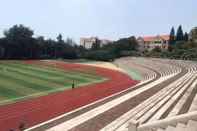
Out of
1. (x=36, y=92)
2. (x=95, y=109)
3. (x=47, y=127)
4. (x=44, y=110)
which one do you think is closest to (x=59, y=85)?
(x=36, y=92)

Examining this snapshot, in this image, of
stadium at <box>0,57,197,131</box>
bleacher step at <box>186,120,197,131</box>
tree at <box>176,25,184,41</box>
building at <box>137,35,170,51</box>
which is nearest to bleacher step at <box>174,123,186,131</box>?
stadium at <box>0,57,197,131</box>

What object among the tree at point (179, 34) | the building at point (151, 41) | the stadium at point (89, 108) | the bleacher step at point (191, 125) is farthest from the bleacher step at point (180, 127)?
the building at point (151, 41)

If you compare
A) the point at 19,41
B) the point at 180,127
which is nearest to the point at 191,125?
the point at 180,127

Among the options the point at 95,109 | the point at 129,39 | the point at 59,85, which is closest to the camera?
the point at 95,109

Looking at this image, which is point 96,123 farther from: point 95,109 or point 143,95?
point 143,95

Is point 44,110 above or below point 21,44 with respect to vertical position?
below

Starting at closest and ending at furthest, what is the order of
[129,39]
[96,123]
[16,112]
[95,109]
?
[96,123], [95,109], [16,112], [129,39]

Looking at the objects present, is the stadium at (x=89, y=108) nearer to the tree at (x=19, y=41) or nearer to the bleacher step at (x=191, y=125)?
the bleacher step at (x=191, y=125)

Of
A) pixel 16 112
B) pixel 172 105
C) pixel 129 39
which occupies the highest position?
pixel 129 39

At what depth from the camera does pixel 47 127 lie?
12.3 m

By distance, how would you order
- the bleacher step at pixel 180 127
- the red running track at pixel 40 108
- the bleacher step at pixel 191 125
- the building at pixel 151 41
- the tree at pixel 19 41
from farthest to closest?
the building at pixel 151 41
the tree at pixel 19 41
the red running track at pixel 40 108
the bleacher step at pixel 180 127
the bleacher step at pixel 191 125

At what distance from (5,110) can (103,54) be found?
54.3m

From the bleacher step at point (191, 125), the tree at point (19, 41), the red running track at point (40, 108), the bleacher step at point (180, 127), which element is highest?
the tree at point (19, 41)

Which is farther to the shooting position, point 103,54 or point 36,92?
point 103,54
